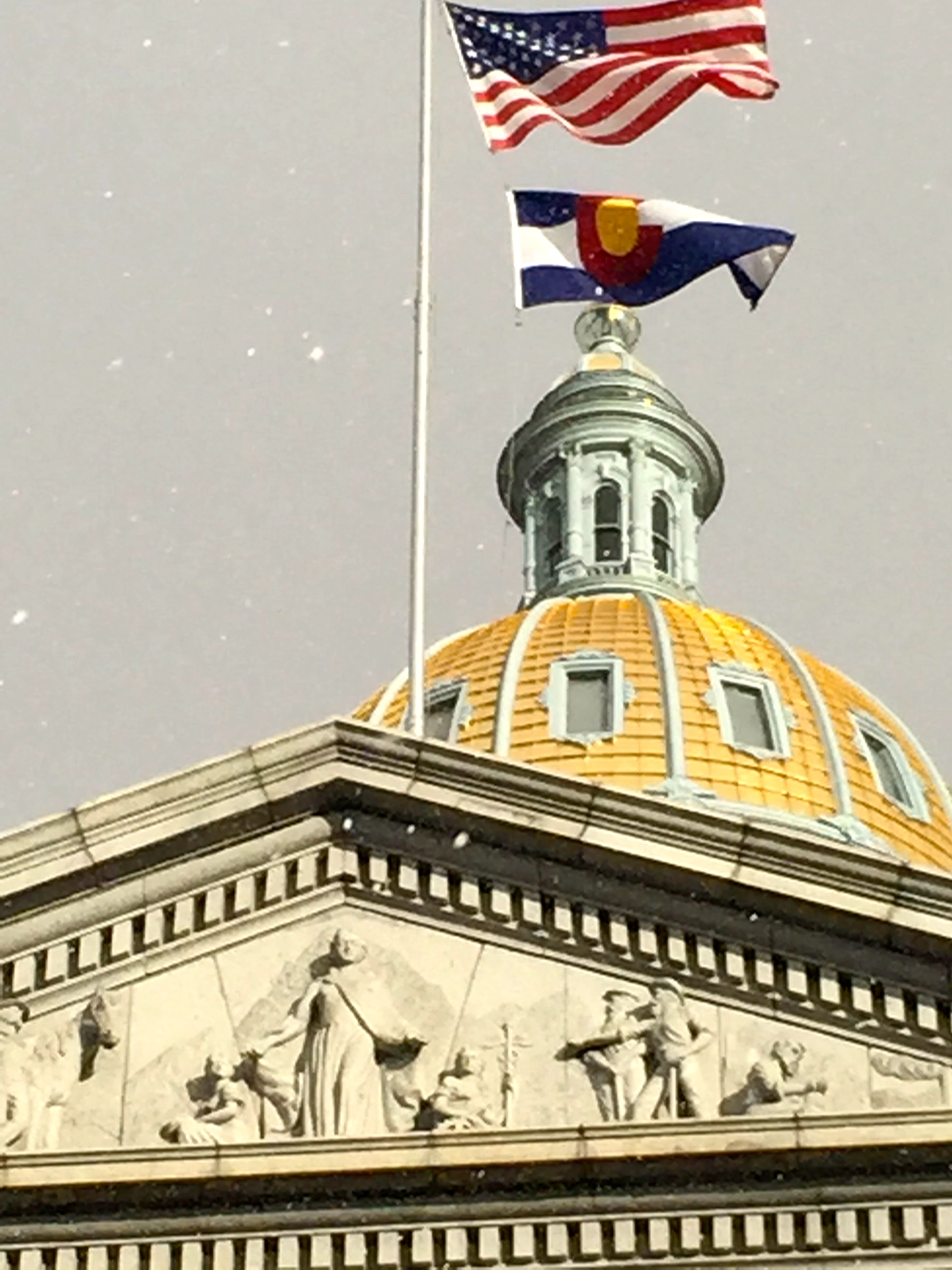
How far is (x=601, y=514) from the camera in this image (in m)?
90.2

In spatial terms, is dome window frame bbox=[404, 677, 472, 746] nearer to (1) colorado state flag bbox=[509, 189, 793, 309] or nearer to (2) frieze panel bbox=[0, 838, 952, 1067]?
(1) colorado state flag bbox=[509, 189, 793, 309]

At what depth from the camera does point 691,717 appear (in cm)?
7950

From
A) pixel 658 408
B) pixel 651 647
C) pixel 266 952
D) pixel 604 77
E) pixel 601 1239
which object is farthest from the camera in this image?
pixel 658 408

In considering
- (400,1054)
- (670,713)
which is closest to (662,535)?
(670,713)

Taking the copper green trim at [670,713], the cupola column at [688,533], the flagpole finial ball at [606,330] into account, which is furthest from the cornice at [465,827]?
the flagpole finial ball at [606,330]

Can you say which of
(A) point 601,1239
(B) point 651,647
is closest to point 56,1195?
(A) point 601,1239

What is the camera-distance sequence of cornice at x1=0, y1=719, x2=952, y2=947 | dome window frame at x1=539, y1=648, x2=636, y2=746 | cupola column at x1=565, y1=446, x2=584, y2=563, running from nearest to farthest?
cornice at x1=0, y1=719, x2=952, y2=947 < dome window frame at x1=539, y1=648, x2=636, y2=746 < cupola column at x1=565, y1=446, x2=584, y2=563

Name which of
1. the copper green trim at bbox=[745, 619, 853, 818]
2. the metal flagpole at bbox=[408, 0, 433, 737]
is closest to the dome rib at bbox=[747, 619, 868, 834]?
the copper green trim at bbox=[745, 619, 853, 818]

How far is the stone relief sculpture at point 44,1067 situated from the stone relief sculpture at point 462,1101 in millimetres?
2381

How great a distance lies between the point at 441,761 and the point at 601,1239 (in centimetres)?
403

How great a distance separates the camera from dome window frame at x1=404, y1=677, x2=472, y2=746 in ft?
260

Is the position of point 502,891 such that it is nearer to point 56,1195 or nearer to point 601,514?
point 56,1195

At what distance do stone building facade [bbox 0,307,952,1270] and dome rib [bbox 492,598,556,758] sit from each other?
151 ft

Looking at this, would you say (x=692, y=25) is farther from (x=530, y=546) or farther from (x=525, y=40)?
(x=530, y=546)
